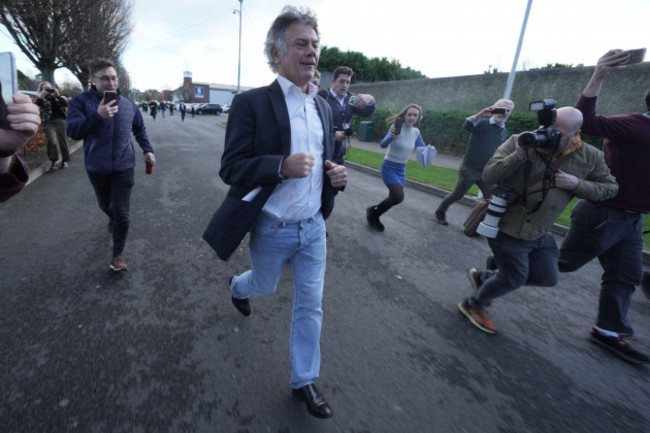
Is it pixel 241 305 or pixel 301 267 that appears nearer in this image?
pixel 301 267

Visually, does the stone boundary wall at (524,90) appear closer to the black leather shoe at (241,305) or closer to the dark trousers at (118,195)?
the black leather shoe at (241,305)

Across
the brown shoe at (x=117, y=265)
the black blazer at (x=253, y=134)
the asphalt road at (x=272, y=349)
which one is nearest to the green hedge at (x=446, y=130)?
the asphalt road at (x=272, y=349)

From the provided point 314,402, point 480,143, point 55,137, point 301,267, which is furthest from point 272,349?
point 55,137

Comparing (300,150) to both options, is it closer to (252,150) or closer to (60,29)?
(252,150)

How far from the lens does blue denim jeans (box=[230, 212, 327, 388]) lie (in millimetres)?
1979

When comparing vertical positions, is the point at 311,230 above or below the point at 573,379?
above

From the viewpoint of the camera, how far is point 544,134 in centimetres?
233

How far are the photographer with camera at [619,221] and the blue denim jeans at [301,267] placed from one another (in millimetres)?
2432

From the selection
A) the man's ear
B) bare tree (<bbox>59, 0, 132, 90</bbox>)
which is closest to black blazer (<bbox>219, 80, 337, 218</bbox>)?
the man's ear

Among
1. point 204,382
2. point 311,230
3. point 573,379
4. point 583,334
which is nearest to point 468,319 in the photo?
point 573,379

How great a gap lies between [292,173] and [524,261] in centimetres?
216

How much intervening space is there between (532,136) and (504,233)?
85 centimetres

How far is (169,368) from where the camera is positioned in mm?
2209

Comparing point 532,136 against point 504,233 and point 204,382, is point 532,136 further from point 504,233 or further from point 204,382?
point 204,382
